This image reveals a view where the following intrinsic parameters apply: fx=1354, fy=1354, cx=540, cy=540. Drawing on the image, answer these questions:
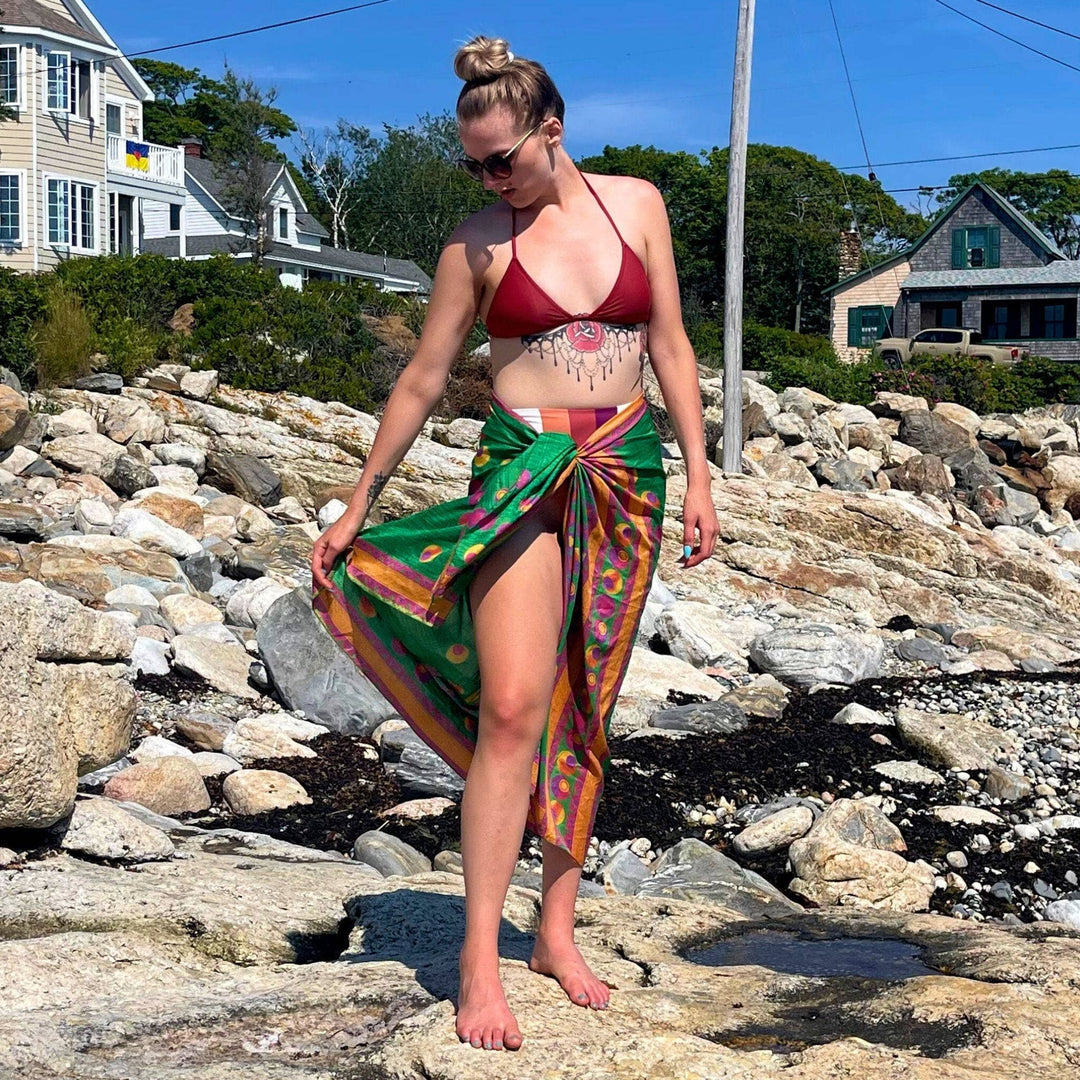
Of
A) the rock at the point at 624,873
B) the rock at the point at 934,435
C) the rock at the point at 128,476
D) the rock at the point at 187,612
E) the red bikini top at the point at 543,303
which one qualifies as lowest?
the rock at the point at 624,873

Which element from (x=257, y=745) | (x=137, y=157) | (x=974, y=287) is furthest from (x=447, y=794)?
(x=974, y=287)

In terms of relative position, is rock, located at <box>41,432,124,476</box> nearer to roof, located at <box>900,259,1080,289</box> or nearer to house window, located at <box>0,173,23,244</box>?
house window, located at <box>0,173,23,244</box>

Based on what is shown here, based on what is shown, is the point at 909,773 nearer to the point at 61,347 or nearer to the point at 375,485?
the point at 375,485

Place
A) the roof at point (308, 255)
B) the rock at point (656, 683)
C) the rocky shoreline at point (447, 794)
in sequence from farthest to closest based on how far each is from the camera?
the roof at point (308, 255) → the rock at point (656, 683) → the rocky shoreline at point (447, 794)

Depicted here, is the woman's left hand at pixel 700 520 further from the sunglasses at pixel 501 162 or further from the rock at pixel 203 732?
the rock at pixel 203 732

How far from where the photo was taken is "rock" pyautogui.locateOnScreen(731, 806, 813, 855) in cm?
578

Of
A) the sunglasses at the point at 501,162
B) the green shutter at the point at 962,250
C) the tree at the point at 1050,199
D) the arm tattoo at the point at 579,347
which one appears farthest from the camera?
the tree at the point at 1050,199

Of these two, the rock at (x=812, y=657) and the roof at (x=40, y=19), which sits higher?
the roof at (x=40, y=19)

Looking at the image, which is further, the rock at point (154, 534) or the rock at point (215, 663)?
the rock at point (154, 534)

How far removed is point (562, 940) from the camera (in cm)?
310

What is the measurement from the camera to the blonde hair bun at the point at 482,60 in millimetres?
2896

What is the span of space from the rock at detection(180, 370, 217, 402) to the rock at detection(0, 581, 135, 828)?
10.2 metres

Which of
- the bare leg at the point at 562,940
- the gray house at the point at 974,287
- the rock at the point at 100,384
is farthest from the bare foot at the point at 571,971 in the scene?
the gray house at the point at 974,287

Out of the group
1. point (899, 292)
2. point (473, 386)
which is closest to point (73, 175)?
point (473, 386)
